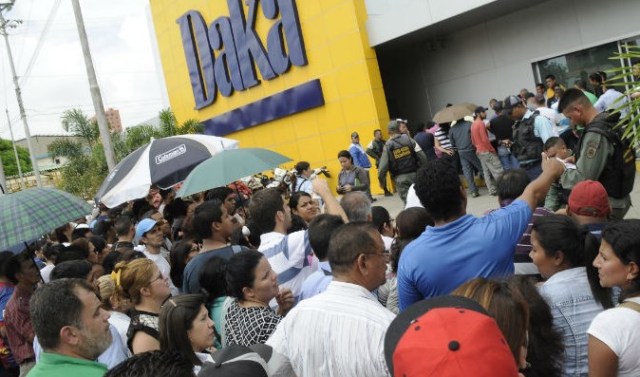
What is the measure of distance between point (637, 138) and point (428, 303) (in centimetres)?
215

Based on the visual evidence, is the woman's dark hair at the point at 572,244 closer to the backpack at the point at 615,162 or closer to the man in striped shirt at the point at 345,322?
the man in striped shirt at the point at 345,322

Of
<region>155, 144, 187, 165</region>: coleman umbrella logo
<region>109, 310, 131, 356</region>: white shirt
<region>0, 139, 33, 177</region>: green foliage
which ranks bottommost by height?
<region>109, 310, 131, 356</region>: white shirt

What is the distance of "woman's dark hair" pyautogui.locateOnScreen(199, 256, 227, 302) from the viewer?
4.04 m

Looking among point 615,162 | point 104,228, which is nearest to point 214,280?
point 615,162

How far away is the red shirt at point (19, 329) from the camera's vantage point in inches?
188

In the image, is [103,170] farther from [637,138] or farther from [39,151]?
[39,151]

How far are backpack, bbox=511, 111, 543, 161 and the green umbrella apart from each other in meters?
4.65

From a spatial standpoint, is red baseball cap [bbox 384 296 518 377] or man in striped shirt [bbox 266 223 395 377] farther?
man in striped shirt [bbox 266 223 395 377]

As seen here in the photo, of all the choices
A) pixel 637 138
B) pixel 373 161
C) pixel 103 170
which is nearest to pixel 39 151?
pixel 103 170

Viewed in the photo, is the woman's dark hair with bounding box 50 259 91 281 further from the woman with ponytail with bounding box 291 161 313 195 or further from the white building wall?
the white building wall

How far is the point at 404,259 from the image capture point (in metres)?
3.22

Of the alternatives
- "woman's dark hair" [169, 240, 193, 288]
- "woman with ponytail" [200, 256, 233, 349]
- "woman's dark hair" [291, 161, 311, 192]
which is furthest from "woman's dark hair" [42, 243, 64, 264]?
"woman's dark hair" [291, 161, 311, 192]

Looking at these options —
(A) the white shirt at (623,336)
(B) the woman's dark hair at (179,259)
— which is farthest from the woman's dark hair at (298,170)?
(A) the white shirt at (623,336)

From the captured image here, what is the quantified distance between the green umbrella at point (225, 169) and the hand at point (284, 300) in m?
2.15
